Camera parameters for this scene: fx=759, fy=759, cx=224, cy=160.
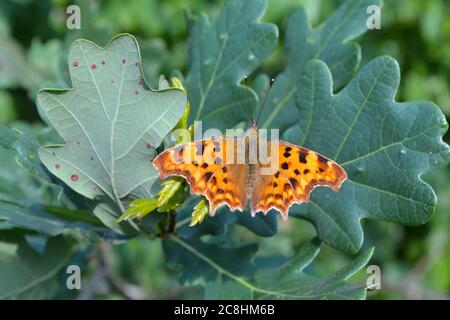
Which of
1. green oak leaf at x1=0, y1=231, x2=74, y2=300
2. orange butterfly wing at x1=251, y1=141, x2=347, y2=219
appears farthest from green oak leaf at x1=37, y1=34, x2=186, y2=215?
green oak leaf at x1=0, y1=231, x2=74, y2=300

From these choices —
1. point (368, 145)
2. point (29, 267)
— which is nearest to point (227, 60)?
point (368, 145)

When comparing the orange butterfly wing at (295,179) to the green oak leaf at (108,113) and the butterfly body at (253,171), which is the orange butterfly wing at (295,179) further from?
the green oak leaf at (108,113)

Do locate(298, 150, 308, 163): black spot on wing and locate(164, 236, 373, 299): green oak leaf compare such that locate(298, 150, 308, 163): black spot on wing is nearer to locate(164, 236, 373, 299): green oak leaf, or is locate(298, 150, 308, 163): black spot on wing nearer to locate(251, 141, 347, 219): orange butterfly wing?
locate(251, 141, 347, 219): orange butterfly wing

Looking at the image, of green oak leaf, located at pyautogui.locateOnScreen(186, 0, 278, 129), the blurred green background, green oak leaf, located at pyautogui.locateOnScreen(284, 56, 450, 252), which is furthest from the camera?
the blurred green background

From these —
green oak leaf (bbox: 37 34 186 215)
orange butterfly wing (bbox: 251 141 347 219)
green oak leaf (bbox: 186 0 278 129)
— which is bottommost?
orange butterfly wing (bbox: 251 141 347 219)

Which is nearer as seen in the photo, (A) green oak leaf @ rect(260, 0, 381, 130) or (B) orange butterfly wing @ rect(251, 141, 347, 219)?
(B) orange butterfly wing @ rect(251, 141, 347, 219)

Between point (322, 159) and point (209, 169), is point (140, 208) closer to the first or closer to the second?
point (209, 169)

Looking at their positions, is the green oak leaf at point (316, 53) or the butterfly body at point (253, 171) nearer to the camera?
the butterfly body at point (253, 171)

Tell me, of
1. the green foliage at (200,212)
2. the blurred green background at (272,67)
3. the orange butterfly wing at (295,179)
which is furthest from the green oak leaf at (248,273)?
Answer: the blurred green background at (272,67)
